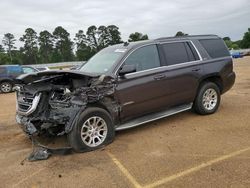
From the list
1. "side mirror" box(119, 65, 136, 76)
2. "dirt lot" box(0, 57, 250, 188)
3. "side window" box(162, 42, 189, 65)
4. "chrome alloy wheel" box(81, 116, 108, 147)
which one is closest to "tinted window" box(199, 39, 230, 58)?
"side window" box(162, 42, 189, 65)

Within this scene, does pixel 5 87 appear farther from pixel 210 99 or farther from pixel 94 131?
pixel 94 131

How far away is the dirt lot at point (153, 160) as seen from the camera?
13.4 ft

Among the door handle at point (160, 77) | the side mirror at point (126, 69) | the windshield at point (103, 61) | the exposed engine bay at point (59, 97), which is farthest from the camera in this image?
the door handle at point (160, 77)

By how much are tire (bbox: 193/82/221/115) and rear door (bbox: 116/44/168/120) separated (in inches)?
48.3

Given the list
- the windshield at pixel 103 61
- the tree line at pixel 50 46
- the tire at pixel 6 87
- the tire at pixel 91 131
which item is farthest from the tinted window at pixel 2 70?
the tree line at pixel 50 46

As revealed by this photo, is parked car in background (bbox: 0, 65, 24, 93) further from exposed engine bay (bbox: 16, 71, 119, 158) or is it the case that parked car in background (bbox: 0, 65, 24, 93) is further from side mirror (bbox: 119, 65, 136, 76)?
side mirror (bbox: 119, 65, 136, 76)

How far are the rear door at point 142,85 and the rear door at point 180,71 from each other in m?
0.22

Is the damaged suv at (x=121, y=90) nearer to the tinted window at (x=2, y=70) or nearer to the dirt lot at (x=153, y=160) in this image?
the dirt lot at (x=153, y=160)

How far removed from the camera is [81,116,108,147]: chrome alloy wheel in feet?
17.4

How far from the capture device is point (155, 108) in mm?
6316

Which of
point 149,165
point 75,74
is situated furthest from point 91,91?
point 149,165

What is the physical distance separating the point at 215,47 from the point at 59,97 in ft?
13.7

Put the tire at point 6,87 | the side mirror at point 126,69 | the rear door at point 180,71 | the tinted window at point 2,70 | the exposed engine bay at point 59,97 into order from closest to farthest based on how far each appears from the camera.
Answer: the exposed engine bay at point 59,97
the side mirror at point 126,69
the rear door at point 180,71
the tire at point 6,87
the tinted window at point 2,70

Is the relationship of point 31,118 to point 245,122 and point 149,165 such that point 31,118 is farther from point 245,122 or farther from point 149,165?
point 245,122
